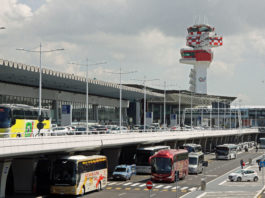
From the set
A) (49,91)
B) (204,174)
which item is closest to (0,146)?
(204,174)

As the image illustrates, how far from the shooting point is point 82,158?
40.6 m

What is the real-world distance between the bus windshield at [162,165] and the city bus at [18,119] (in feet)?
40.7

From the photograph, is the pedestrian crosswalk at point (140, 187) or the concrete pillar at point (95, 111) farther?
the concrete pillar at point (95, 111)

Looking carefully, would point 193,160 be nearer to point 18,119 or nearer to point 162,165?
point 162,165

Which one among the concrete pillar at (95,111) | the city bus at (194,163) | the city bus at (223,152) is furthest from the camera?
the concrete pillar at (95,111)

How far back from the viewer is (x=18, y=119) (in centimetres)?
4562

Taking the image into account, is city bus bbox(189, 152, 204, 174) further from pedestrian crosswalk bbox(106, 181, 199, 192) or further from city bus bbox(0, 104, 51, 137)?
city bus bbox(0, 104, 51, 137)

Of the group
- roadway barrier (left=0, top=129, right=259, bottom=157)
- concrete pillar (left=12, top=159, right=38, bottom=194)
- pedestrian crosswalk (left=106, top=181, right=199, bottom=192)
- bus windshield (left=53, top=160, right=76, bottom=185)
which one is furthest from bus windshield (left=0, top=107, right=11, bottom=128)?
pedestrian crosswalk (left=106, top=181, right=199, bottom=192)

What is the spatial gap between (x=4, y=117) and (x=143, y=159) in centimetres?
2271

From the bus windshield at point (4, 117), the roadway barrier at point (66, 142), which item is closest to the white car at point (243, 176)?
the roadway barrier at point (66, 142)

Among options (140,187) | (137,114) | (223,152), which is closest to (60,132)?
(140,187)

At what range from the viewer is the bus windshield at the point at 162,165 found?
1992 inches

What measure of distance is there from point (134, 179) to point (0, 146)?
25508 mm

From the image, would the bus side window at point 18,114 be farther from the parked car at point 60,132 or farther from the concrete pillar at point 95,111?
the concrete pillar at point 95,111
